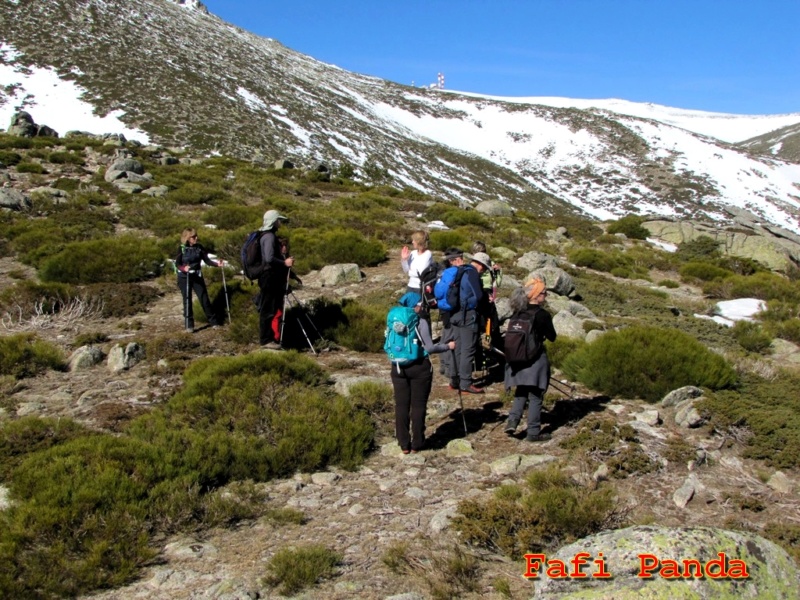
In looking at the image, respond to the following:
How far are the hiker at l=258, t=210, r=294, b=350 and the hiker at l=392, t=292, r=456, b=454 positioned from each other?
10.0 ft

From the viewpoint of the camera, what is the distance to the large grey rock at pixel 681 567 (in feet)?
8.85

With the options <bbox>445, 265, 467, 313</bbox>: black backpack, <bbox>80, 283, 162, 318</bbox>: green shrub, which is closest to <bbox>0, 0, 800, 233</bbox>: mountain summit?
<bbox>80, 283, 162, 318</bbox>: green shrub

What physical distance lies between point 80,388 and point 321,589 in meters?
5.13

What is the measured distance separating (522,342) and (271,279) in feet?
13.5

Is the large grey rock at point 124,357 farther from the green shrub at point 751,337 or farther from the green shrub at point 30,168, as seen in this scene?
the green shrub at point 30,168

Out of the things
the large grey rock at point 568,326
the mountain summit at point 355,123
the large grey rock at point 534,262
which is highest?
the mountain summit at point 355,123

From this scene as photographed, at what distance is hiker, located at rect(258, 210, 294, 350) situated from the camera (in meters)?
8.12

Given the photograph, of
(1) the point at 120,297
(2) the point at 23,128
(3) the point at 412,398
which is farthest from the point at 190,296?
(2) the point at 23,128

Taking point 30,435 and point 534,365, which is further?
point 534,365

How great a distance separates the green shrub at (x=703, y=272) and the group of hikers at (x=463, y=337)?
542 inches

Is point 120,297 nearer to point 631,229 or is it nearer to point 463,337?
point 463,337

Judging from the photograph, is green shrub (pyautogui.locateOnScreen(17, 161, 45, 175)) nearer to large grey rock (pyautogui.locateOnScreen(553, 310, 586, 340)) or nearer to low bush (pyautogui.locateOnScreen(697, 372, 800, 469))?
large grey rock (pyautogui.locateOnScreen(553, 310, 586, 340))

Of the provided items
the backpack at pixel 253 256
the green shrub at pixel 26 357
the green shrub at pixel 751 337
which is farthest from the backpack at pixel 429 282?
the green shrub at pixel 751 337

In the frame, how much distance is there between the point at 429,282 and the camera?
24.7ft
